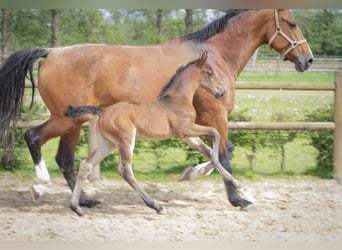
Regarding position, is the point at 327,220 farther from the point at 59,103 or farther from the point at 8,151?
the point at 8,151

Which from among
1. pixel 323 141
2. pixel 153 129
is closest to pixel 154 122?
pixel 153 129

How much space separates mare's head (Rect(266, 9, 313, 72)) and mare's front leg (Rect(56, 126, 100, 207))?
4.68ft

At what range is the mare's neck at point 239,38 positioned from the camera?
3.66 m

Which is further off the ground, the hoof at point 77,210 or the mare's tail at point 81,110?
the mare's tail at point 81,110

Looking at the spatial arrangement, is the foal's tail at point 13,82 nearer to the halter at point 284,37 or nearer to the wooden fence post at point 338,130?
the halter at point 284,37

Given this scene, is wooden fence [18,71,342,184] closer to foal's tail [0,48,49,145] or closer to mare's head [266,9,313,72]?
mare's head [266,9,313,72]

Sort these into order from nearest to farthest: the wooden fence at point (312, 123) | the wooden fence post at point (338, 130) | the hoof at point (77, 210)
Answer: the hoof at point (77, 210) → the wooden fence at point (312, 123) → the wooden fence post at point (338, 130)

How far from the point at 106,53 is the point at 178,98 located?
56 centimetres

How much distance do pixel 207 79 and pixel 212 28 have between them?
397mm

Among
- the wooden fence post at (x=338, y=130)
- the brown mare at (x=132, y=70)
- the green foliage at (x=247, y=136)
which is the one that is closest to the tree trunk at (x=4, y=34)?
the brown mare at (x=132, y=70)

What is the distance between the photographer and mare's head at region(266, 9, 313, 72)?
12.0ft

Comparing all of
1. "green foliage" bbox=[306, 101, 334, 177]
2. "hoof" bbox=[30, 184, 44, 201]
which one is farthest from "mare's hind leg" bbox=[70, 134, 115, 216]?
"green foliage" bbox=[306, 101, 334, 177]

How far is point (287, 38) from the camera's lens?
144 inches

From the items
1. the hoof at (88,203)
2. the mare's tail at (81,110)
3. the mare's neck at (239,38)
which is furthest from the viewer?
the mare's neck at (239,38)
